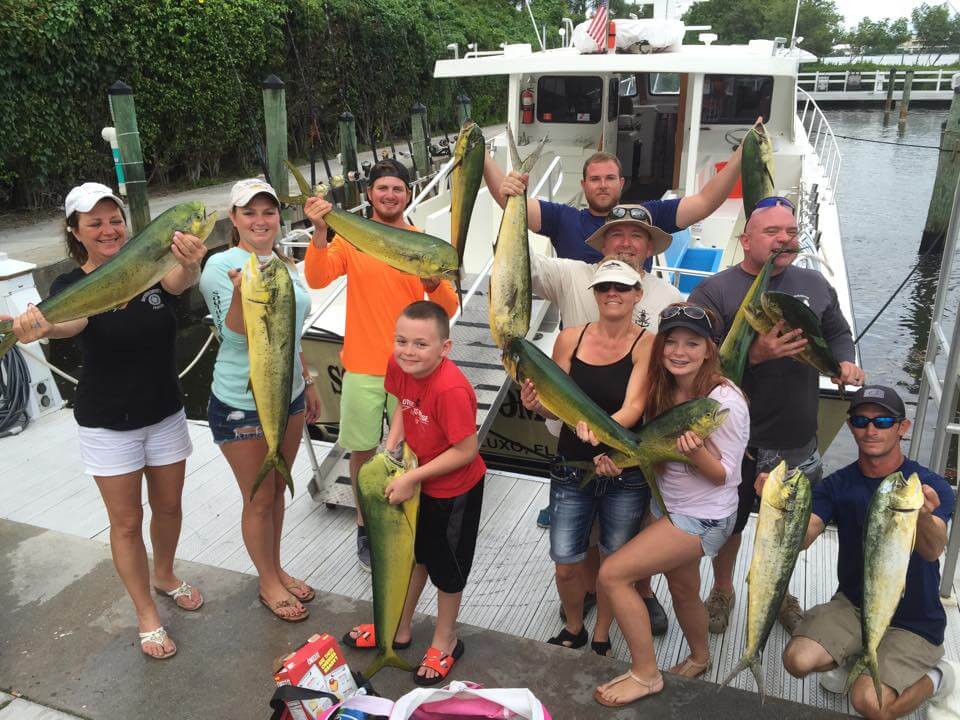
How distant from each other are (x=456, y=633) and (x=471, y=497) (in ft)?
1.99

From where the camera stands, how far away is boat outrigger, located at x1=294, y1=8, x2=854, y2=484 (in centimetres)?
555

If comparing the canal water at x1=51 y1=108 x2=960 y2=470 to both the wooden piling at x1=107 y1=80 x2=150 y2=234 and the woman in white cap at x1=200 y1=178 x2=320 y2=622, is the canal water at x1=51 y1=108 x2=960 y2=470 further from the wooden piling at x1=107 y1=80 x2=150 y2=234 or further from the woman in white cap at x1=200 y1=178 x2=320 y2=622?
the woman in white cap at x1=200 y1=178 x2=320 y2=622

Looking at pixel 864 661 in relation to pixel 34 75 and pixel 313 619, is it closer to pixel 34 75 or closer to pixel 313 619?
pixel 313 619

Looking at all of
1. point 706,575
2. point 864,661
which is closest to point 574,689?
point 864,661

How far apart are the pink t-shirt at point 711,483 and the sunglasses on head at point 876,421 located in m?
0.33

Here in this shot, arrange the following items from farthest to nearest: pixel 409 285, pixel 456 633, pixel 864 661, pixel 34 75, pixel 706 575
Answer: pixel 34 75, pixel 706 575, pixel 409 285, pixel 456 633, pixel 864 661

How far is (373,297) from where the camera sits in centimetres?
333

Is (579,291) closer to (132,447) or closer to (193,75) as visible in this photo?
(132,447)

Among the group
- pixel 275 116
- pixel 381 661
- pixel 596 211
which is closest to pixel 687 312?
pixel 596 211

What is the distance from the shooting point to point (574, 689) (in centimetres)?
268

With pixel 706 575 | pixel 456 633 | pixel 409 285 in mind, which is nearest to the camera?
pixel 456 633

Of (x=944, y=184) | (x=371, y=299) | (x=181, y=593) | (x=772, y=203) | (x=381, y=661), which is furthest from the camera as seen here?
(x=944, y=184)

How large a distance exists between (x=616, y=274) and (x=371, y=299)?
4.00 feet

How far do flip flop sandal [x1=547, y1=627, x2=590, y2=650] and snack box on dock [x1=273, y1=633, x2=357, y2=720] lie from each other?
97 cm
